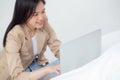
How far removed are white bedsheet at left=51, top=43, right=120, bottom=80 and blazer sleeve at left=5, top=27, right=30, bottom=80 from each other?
26 centimetres

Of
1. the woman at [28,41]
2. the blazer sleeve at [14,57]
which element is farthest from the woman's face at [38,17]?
the blazer sleeve at [14,57]

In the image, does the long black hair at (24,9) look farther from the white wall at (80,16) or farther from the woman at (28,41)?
the white wall at (80,16)

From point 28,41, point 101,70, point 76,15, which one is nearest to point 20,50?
point 28,41

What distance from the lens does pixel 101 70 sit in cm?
85

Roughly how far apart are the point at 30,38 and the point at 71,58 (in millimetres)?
430

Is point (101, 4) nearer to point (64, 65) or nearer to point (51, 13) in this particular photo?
point (51, 13)

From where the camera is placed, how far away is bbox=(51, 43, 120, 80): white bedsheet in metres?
0.83

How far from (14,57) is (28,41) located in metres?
0.18

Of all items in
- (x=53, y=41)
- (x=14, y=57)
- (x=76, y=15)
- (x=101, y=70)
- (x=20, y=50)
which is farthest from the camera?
(x=76, y=15)

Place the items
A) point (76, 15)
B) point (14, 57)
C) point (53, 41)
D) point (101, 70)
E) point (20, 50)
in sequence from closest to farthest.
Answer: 1. point (101, 70)
2. point (14, 57)
3. point (20, 50)
4. point (53, 41)
5. point (76, 15)

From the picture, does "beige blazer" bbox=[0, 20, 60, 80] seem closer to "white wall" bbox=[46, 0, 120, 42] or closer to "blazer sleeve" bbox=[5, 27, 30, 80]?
"blazer sleeve" bbox=[5, 27, 30, 80]

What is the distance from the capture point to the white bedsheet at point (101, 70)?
2.73ft

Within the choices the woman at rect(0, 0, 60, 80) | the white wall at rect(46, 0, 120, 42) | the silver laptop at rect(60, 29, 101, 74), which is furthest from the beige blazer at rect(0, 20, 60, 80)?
the white wall at rect(46, 0, 120, 42)

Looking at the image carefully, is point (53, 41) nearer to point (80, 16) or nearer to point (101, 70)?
point (101, 70)
